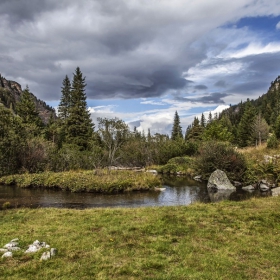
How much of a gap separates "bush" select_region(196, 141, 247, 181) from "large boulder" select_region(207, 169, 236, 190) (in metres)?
2.33

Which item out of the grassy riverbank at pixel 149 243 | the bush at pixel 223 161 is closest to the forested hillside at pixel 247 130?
the bush at pixel 223 161

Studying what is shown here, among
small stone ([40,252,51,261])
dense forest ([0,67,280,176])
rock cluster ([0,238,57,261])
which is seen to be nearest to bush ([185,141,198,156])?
dense forest ([0,67,280,176])

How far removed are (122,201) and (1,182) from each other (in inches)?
535

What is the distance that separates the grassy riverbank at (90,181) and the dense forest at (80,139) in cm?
325

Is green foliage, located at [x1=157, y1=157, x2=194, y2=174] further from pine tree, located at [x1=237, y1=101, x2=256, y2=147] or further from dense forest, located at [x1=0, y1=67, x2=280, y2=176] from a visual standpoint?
pine tree, located at [x1=237, y1=101, x2=256, y2=147]

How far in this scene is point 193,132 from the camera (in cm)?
7431

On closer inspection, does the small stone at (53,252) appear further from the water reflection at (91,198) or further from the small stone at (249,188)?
the small stone at (249,188)

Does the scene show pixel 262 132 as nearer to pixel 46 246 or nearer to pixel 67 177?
pixel 67 177

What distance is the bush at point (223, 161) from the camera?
27.5 metres

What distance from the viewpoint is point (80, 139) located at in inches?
1817

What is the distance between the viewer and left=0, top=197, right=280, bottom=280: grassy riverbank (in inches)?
236

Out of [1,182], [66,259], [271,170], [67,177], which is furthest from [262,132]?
[66,259]

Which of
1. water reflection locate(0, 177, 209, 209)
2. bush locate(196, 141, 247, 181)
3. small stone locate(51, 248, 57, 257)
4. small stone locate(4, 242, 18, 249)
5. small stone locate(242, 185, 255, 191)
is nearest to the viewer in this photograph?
small stone locate(51, 248, 57, 257)

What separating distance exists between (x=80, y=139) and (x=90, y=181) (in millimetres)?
24122
